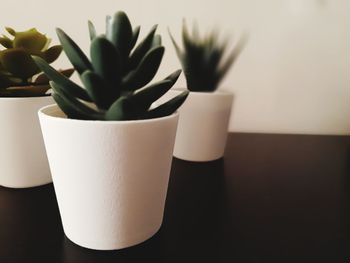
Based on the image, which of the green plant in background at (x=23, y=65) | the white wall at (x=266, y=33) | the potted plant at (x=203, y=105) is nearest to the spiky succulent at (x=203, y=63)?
the potted plant at (x=203, y=105)

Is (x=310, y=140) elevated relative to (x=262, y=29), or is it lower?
lower

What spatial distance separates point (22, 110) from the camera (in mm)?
335

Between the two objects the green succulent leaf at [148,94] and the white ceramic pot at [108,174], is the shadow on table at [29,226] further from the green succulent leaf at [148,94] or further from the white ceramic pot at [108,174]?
the green succulent leaf at [148,94]

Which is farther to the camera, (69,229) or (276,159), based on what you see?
(276,159)

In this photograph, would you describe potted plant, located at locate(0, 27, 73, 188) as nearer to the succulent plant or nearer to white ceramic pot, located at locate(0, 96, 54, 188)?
white ceramic pot, located at locate(0, 96, 54, 188)

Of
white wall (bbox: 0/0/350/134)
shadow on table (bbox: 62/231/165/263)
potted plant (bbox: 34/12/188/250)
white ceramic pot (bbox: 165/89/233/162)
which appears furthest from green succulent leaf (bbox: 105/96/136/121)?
white wall (bbox: 0/0/350/134)

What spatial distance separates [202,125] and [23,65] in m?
0.26

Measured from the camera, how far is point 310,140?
0.61m

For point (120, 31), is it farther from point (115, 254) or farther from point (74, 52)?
point (115, 254)

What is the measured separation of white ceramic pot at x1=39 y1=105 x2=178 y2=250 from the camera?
22 cm

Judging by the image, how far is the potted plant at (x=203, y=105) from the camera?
455mm

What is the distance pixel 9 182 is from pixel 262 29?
0.53 meters

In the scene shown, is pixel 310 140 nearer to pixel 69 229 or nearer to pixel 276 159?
pixel 276 159

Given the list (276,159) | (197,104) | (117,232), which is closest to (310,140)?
(276,159)
